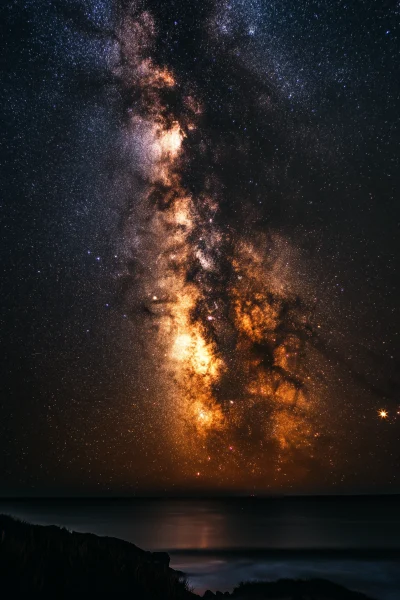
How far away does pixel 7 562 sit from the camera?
318 inches

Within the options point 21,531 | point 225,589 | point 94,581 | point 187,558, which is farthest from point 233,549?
point 94,581

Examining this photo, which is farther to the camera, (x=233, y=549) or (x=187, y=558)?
(x=233, y=549)

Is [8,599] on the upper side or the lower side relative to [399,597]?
lower

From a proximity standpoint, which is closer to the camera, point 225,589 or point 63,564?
point 63,564

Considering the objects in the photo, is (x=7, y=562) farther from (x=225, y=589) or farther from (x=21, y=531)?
(x=225, y=589)

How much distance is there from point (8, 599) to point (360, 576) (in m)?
20.2

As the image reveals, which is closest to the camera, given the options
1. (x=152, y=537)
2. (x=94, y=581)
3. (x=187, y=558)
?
(x=94, y=581)

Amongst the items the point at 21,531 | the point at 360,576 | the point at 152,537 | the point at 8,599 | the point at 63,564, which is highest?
the point at 152,537

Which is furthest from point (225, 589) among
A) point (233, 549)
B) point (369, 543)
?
point (369, 543)

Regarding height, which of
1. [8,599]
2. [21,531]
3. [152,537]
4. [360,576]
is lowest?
[8,599]

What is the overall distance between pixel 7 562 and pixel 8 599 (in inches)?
37.2

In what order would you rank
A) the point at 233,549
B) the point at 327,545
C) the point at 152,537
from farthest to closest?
the point at 152,537, the point at 327,545, the point at 233,549

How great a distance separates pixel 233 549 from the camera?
34.2 meters

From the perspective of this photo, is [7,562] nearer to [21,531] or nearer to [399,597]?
[21,531]
